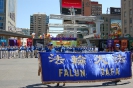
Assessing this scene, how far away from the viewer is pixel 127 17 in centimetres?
7188

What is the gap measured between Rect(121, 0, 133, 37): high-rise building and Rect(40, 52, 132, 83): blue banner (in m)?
62.5

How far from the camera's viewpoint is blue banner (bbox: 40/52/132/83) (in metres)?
8.11

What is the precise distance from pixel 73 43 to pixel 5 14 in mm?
47832

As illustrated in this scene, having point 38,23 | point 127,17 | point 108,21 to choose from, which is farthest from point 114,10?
point 38,23

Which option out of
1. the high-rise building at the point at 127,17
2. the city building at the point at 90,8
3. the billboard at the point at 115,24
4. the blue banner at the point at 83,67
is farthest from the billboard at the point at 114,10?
the blue banner at the point at 83,67

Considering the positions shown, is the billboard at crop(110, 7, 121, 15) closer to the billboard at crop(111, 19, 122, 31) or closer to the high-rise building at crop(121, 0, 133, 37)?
the billboard at crop(111, 19, 122, 31)

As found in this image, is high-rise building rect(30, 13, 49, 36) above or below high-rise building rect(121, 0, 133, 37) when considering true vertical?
above

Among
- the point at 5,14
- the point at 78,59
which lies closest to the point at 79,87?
the point at 78,59

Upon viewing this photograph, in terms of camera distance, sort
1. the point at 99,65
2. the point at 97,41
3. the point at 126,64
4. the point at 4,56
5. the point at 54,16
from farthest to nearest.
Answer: the point at 54,16 → the point at 97,41 → the point at 4,56 → the point at 126,64 → the point at 99,65

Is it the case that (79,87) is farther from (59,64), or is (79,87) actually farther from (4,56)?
(4,56)

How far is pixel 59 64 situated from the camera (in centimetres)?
821

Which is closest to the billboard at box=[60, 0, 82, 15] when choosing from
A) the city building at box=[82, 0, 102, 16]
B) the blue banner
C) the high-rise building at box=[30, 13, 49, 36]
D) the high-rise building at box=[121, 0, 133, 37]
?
the high-rise building at box=[121, 0, 133, 37]

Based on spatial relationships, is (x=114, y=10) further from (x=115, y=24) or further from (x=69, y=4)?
(x=69, y=4)

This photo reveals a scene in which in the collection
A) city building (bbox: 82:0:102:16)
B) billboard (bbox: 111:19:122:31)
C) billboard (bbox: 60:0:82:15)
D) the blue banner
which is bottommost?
the blue banner
